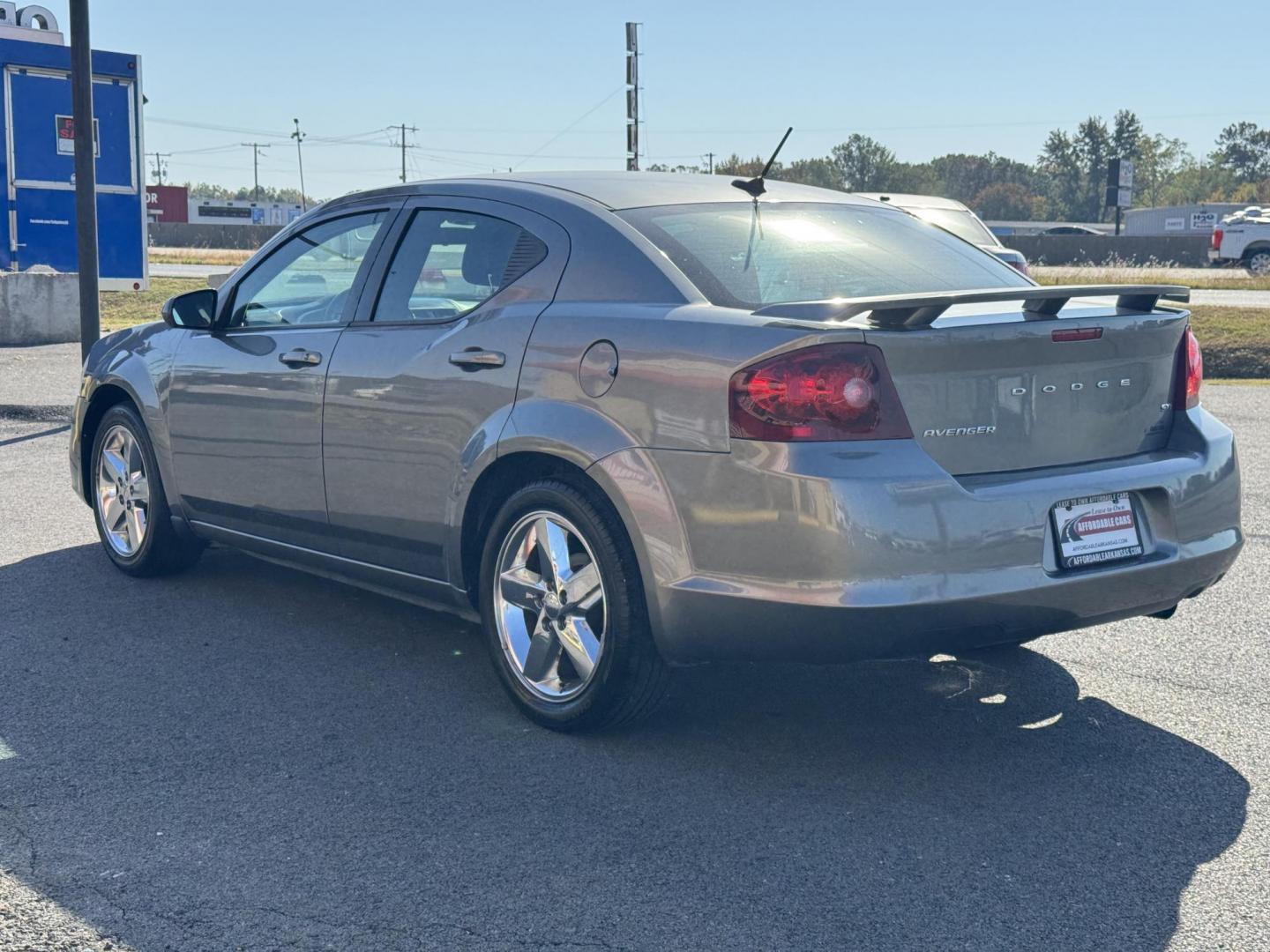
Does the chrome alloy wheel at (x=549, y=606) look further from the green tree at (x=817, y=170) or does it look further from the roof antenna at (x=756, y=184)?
the green tree at (x=817, y=170)

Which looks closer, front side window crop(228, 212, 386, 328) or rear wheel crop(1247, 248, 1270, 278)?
front side window crop(228, 212, 386, 328)

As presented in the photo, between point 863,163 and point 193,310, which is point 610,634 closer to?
point 193,310

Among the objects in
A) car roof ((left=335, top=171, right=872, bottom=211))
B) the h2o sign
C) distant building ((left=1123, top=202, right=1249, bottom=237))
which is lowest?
car roof ((left=335, top=171, right=872, bottom=211))

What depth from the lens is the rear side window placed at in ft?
15.4

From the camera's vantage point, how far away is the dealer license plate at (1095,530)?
153 inches

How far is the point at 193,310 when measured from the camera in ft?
19.1

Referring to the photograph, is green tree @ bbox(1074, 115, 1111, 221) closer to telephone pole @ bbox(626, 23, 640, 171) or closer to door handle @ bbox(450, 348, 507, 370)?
telephone pole @ bbox(626, 23, 640, 171)

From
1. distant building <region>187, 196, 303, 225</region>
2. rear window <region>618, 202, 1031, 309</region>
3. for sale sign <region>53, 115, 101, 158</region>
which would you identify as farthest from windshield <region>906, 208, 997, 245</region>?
distant building <region>187, 196, 303, 225</region>

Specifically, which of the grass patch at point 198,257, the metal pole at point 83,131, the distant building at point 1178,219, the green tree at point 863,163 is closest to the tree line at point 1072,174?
the green tree at point 863,163

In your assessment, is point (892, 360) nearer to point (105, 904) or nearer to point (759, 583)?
point (759, 583)

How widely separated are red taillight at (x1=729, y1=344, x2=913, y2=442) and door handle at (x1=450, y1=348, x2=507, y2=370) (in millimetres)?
1044

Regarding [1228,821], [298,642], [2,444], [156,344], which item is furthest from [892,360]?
[2,444]

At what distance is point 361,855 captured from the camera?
11.5ft

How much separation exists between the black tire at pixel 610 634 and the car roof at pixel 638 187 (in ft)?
3.22
